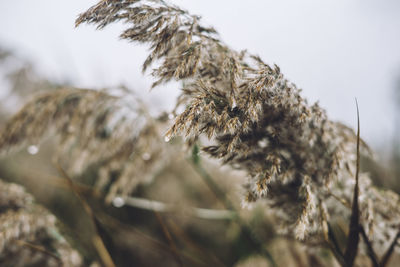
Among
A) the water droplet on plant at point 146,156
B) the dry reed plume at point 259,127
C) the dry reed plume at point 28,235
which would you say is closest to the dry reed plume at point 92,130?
the water droplet on plant at point 146,156

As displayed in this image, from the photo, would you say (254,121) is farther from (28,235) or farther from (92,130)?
(28,235)

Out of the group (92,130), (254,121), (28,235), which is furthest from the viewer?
(92,130)

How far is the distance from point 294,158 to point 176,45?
2.21 ft

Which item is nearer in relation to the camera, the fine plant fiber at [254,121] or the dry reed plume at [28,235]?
the fine plant fiber at [254,121]

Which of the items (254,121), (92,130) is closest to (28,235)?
(92,130)

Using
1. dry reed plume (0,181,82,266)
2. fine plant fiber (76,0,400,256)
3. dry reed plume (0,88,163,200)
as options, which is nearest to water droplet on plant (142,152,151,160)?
dry reed plume (0,88,163,200)

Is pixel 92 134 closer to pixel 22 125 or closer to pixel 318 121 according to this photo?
pixel 22 125

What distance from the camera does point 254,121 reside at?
0.80 meters

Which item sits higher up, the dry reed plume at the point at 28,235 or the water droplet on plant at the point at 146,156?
the water droplet on plant at the point at 146,156

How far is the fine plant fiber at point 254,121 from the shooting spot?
0.73 meters

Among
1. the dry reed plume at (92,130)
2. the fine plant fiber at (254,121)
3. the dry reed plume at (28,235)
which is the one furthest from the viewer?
the dry reed plume at (92,130)

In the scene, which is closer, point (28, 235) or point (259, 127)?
point (259, 127)

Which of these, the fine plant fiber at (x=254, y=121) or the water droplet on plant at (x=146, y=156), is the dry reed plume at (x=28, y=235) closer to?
the water droplet on plant at (x=146, y=156)

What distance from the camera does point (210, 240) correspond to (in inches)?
87.4
